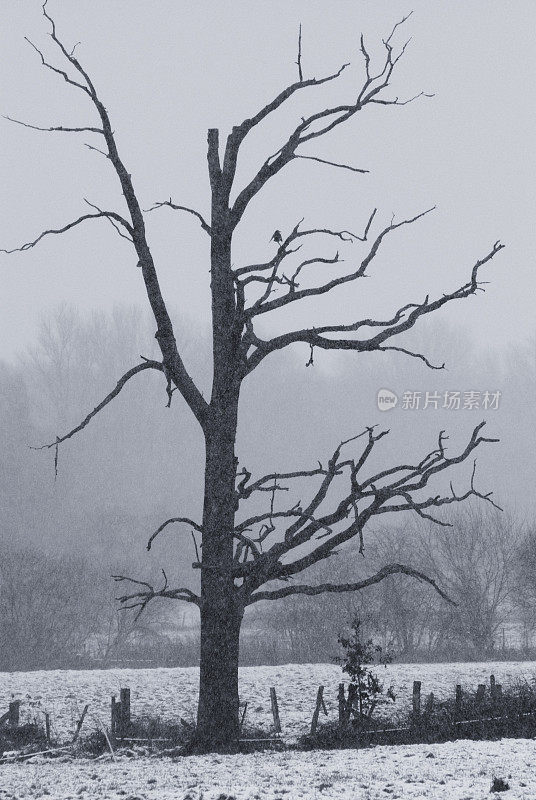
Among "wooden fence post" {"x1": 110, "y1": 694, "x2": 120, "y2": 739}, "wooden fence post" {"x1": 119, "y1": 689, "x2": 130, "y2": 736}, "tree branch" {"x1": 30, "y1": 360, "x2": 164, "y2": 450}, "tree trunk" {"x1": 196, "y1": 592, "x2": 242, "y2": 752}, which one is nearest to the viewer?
"tree branch" {"x1": 30, "y1": 360, "x2": 164, "y2": 450}

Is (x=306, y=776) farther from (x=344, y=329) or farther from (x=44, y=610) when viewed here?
(x=44, y=610)

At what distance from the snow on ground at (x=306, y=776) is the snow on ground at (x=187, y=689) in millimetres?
4931

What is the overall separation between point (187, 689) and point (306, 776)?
1302 cm

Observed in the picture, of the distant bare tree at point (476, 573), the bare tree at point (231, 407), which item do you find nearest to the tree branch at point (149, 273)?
the bare tree at point (231, 407)

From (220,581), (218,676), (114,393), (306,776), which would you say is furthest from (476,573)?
(306,776)

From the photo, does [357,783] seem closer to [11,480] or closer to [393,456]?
[11,480]

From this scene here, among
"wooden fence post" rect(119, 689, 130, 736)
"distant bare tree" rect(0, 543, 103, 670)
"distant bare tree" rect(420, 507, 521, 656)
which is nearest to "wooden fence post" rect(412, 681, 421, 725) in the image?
"wooden fence post" rect(119, 689, 130, 736)

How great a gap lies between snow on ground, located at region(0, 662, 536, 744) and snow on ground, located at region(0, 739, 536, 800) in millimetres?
4931

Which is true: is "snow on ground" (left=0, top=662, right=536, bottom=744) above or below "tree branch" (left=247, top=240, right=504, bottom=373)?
below

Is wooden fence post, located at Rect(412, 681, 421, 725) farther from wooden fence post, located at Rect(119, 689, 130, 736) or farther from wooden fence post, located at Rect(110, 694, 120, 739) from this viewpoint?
wooden fence post, located at Rect(110, 694, 120, 739)

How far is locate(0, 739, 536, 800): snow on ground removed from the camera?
9594mm

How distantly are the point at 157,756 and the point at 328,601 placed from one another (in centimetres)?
3118

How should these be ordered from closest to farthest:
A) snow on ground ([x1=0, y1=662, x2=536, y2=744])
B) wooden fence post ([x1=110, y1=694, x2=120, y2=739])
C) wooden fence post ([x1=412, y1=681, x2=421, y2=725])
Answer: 1. wooden fence post ([x1=110, y1=694, x2=120, y2=739])
2. wooden fence post ([x1=412, y1=681, x2=421, y2=725])
3. snow on ground ([x1=0, y1=662, x2=536, y2=744])

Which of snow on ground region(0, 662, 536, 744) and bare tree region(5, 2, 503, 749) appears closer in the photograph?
bare tree region(5, 2, 503, 749)
